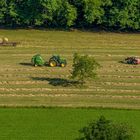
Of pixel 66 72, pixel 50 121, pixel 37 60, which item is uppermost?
pixel 37 60

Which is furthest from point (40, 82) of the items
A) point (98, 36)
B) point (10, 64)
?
point (98, 36)

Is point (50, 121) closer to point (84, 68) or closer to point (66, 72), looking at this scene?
point (84, 68)

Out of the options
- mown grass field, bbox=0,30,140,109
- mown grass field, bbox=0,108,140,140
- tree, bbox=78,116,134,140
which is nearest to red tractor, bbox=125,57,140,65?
mown grass field, bbox=0,30,140,109

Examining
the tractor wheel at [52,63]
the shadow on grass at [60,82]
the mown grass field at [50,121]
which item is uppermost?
the tractor wheel at [52,63]

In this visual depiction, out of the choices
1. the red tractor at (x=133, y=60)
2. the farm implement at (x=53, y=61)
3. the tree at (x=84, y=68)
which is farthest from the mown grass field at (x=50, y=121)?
the red tractor at (x=133, y=60)

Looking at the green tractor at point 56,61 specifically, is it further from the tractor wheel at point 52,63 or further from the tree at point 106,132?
the tree at point 106,132

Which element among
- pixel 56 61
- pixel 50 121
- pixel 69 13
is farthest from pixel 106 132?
pixel 69 13

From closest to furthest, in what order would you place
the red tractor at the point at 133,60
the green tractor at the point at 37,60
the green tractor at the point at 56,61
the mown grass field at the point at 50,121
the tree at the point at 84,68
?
the mown grass field at the point at 50,121 < the tree at the point at 84,68 < the green tractor at the point at 37,60 < the green tractor at the point at 56,61 < the red tractor at the point at 133,60

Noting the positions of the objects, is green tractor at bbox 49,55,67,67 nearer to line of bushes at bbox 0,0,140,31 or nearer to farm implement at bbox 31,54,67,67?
farm implement at bbox 31,54,67,67
